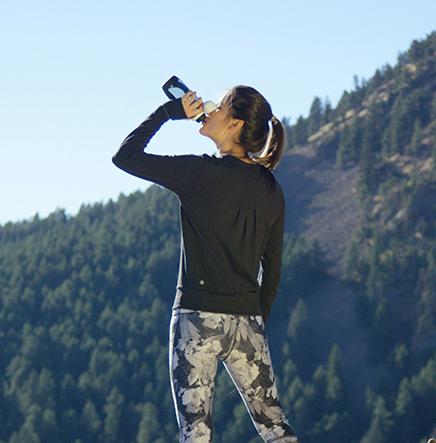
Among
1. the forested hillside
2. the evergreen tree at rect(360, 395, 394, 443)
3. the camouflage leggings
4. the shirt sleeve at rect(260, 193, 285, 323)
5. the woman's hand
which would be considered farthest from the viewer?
the forested hillside

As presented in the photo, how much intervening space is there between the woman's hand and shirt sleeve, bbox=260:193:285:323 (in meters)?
0.71

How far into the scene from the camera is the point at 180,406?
23.0ft

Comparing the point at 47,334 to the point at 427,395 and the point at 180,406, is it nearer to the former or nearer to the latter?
the point at 427,395

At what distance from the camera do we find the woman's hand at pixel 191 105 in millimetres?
7199

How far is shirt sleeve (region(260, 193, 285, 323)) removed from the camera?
750 centimetres

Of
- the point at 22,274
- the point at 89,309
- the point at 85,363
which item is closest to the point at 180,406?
the point at 85,363

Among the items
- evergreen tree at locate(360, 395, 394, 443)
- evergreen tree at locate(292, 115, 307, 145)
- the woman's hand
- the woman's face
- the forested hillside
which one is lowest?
evergreen tree at locate(360, 395, 394, 443)

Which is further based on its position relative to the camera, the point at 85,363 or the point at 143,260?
the point at 143,260

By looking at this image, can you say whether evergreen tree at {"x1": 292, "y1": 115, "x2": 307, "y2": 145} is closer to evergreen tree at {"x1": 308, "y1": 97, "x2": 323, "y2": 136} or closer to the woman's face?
evergreen tree at {"x1": 308, "y1": 97, "x2": 323, "y2": 136}

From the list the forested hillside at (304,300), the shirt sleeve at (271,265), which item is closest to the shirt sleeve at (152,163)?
the shirt sleeve at (271,265)

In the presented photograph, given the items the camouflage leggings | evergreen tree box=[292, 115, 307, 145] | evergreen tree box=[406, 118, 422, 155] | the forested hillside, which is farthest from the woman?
evergreen tree box=[292, 115, 307, 145]

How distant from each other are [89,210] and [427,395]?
222ft

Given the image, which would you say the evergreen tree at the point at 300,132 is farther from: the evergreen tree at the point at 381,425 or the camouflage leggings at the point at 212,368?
the camouflage leggings at the point at 212,368

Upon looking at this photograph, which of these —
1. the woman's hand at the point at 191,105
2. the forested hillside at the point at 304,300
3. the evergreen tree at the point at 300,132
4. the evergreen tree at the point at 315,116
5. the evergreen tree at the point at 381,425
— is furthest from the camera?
the evergreen tree at the point at 315,116
